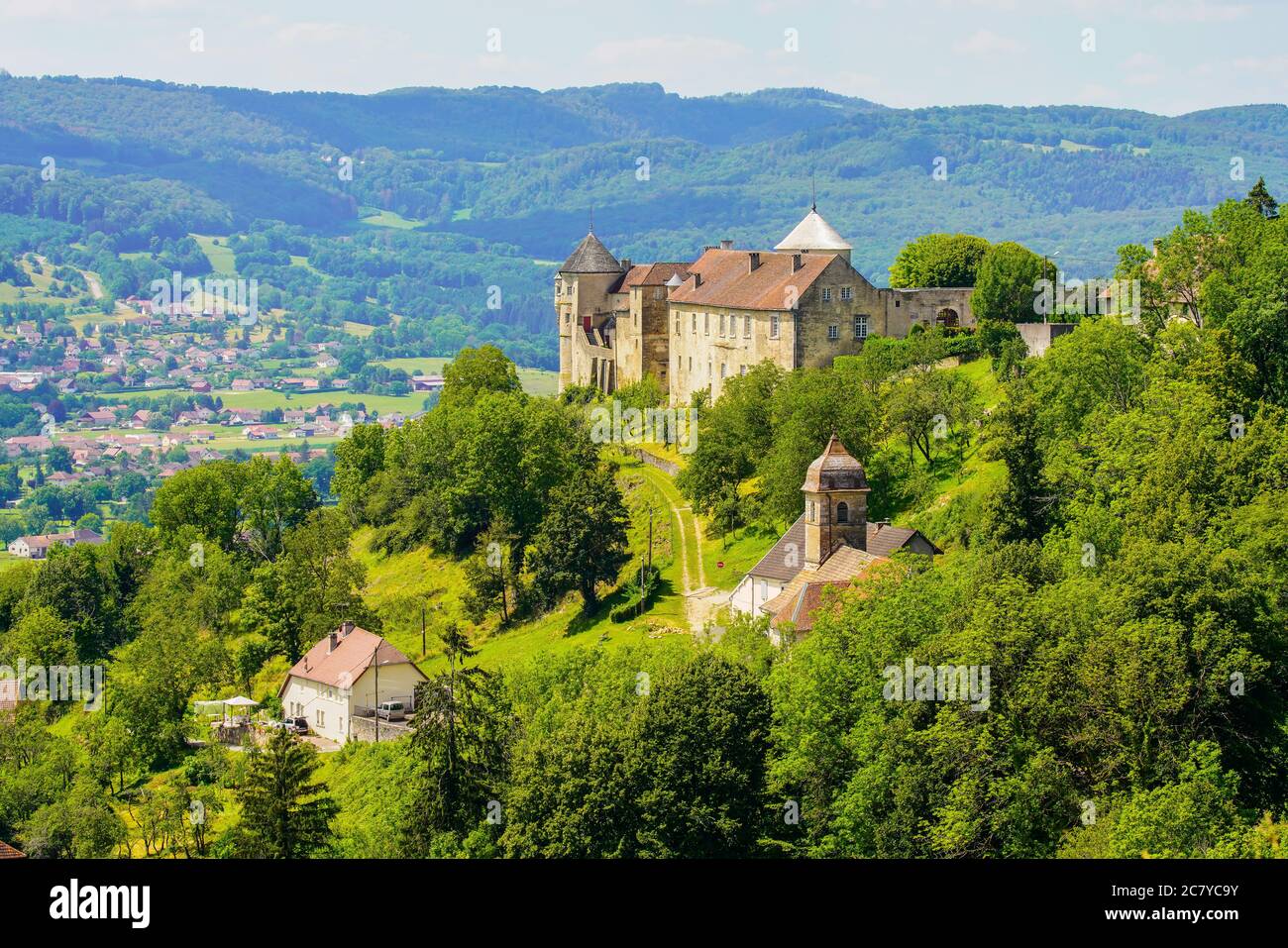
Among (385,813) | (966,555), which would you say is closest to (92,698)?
(385,813)

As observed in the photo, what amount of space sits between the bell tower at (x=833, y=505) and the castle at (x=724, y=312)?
2174 centimetres

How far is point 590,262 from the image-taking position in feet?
311

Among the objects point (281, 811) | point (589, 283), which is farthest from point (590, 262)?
→ point (281, 811)

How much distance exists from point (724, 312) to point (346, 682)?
25.6m

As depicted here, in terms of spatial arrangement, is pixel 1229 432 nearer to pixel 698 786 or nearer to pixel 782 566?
pixel 782 566

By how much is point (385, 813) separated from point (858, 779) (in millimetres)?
14993

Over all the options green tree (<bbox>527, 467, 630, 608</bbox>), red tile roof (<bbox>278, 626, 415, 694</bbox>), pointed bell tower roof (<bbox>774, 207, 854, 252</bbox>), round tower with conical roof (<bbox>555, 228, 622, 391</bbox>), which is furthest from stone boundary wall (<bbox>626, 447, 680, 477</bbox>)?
red tile roof (<bbox>278, 626, 415, 694</bbox>)

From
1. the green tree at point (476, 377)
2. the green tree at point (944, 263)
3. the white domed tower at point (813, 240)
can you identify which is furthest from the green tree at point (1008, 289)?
the green tree at point (476, 377)

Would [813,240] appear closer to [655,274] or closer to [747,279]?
[747,279]

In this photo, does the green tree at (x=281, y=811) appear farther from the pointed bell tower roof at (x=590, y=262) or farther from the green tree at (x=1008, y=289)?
the pointed bell tower roof at (x=590, y=262)

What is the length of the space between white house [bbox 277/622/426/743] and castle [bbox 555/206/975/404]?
2068 cm

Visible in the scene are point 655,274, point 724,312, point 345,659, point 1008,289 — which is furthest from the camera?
point 655,274

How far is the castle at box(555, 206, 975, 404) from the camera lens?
246 feet
